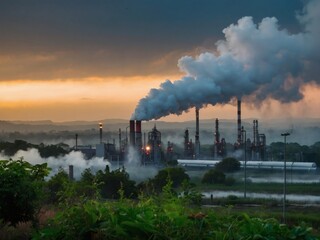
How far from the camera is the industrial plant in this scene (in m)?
43.9

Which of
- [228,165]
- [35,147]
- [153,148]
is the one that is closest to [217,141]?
[228,165]

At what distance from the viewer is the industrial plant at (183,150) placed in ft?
144

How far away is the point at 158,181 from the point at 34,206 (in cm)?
2290

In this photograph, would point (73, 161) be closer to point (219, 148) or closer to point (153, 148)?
point (153, 148)

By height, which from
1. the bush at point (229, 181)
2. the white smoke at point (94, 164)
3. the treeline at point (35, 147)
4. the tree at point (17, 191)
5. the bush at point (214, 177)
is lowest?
the bush at point (229, 181)

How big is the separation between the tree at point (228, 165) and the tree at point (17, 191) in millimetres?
39734

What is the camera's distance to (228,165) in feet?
150

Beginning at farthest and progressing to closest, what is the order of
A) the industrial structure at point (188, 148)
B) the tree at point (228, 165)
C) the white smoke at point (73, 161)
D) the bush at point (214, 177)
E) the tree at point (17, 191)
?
1. the industrial structure at point (188, 148)
2. the tree at point (228, 165)
3. the white smoke at point (73, 161)
4. the bush at point (214, 177)
5. the tree at point (17, 191)

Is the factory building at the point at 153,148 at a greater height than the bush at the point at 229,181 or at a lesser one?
greater

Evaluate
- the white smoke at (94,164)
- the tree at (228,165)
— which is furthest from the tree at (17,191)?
the tree at (228,165)

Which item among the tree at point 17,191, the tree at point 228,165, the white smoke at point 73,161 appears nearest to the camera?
the tree at point 17,191

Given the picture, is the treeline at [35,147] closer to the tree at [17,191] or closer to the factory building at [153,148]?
the factory building at [153,148]

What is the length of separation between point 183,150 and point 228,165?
7.41 m

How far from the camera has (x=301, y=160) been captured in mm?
51625
